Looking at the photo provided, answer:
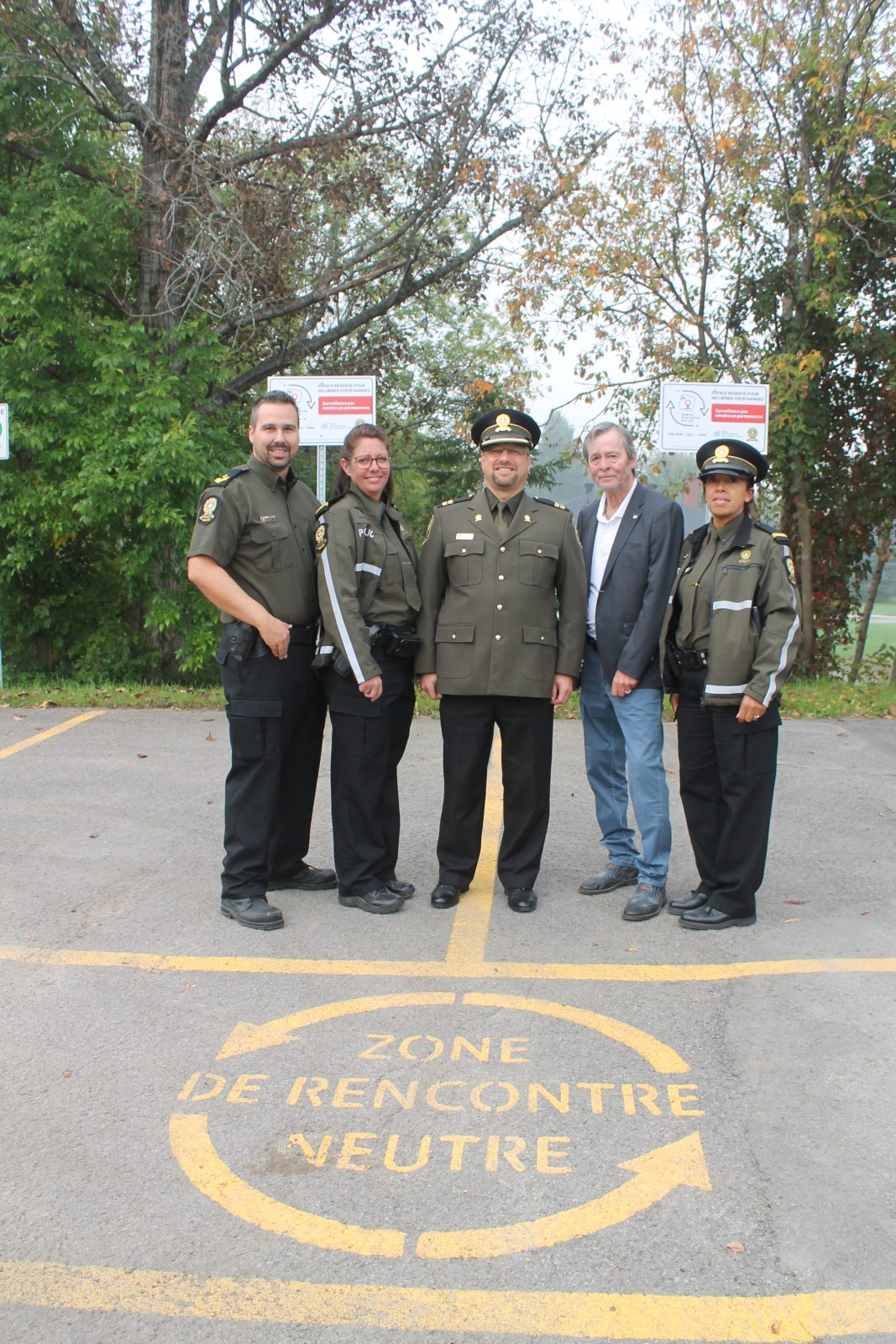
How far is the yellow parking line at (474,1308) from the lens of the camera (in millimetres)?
2516

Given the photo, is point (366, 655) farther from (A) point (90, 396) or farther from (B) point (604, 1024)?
(A) point (90, 396)

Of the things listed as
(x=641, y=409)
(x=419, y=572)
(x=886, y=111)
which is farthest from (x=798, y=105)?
(x=419, y=572)

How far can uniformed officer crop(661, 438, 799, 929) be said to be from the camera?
15.5ft

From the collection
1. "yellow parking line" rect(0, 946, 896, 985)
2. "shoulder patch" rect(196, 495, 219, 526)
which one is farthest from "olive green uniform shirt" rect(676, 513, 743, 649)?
"shoulder patch" rect(196, 495, 219, 526)

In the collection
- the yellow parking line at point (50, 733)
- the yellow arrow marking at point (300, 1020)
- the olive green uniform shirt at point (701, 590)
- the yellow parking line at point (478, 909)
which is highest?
the olive green uniform shirt at point (701, 590)

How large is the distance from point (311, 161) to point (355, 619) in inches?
455

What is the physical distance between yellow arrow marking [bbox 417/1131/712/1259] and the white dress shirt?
8.21 feet

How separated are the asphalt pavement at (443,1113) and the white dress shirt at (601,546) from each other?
127cm

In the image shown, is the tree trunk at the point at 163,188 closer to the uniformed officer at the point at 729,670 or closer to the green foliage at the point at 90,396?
the green foliage at the point at 90,396

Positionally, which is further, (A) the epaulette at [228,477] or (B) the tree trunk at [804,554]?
(B) the tree trunk at [804,554]

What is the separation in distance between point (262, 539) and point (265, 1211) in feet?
8.83

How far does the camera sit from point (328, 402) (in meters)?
9.70

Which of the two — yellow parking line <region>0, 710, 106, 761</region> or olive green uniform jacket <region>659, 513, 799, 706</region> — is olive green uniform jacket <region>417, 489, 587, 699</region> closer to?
olive green uniform jacket <region>659, 513, 799, 706</region>

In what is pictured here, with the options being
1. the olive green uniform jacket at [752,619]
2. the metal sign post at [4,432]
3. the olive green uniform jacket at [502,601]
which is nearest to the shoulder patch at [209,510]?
the olive green uniform jacket at [502,601]
